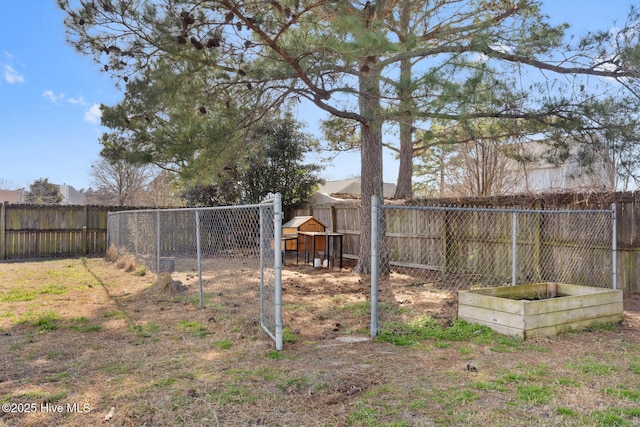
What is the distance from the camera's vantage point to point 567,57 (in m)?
6.64

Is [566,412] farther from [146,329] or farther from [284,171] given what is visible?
[284,171]

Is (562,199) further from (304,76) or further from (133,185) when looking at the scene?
(133,185)

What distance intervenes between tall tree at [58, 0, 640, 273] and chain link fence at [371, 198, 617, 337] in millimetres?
1712

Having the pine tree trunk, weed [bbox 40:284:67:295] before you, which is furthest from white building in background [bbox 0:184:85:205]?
the pine tree trunk

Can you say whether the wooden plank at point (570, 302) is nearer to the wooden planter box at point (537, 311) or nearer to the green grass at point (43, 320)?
the wooden planter box at point (537, 311)

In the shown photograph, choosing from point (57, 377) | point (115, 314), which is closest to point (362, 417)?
point (57, 377)

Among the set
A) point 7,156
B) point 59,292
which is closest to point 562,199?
point 59,292

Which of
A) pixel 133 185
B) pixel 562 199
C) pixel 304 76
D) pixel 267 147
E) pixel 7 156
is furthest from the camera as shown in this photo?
pixel 7 156

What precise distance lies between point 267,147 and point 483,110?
766 cm

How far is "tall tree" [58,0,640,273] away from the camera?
5543 millimetres

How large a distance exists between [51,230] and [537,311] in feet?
43.2

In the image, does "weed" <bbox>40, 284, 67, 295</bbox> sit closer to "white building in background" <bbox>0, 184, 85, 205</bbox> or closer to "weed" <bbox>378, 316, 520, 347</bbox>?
"weed" <bbox>378, 316, 520, 347</bbox>

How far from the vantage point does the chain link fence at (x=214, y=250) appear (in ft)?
14.9

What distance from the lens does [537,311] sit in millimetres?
4297
